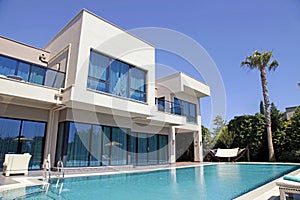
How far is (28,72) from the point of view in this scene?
33.7 feet

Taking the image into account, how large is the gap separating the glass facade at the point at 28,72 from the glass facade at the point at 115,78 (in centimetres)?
184

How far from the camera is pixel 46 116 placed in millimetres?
11516

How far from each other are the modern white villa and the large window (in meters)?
2.73

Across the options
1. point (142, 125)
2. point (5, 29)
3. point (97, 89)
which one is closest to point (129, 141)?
point (142, 125)

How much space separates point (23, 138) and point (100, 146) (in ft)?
13.2

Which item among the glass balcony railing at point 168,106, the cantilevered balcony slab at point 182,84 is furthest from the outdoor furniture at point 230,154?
the glass balcony railing at point 168,106

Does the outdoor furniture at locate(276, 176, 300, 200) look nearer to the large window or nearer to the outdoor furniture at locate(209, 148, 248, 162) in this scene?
the large window

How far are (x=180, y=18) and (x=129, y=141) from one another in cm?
889

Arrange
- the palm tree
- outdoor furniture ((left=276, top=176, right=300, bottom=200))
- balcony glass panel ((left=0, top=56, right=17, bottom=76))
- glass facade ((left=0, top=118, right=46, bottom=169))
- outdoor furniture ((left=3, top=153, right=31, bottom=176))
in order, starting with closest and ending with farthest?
outdoor furniture ((left=276, top=176, right=300, bottom=200)), outdoor furniture ((left=3, top=153, right=31, bottom=176)), balcony glass panel ((left=0, top=56, right=17, bottom=76)), glass facade ((left=0, top=118, right=46, bottom=169)), the palm tree

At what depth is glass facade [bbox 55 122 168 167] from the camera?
36.0 feet

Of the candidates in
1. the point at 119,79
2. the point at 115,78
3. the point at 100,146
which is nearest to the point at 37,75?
the point at 115,78

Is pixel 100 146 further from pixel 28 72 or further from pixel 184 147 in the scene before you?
pixel 184 147

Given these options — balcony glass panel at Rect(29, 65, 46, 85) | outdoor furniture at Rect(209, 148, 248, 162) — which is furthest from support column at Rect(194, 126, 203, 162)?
balcony glass panel at Rect(29, 65, 46, 85)

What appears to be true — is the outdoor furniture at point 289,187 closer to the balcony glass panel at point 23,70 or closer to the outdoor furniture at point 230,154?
the balcony glass panel at point 23,70
